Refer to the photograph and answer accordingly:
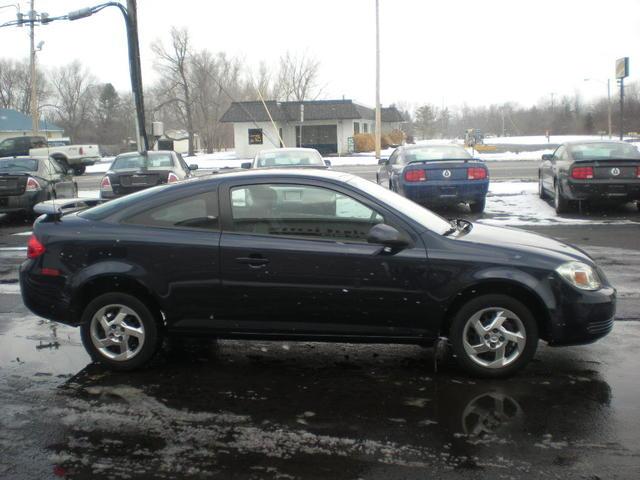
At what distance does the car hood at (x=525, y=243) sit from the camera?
463 centimetres

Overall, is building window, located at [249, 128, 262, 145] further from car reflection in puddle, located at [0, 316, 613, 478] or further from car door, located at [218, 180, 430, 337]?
car door, located at [218, 180, 430, 337]

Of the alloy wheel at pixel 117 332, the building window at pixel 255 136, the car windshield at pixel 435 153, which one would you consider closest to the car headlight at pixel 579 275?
the alloy wheel at pixel 117 332

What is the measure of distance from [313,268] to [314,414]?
1.04m

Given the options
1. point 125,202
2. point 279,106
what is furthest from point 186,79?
point 125,202

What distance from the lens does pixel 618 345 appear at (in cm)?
537

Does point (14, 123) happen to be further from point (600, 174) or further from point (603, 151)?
point (600, 174)

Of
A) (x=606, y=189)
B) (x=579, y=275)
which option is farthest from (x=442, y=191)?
(x=579, y=275)

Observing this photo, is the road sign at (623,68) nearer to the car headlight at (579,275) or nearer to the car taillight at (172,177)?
the car taillight at (172,177)

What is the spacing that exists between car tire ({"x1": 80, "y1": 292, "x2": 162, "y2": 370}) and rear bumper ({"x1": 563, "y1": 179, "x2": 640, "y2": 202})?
32.7 ft

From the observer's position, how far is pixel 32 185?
44.4 ft

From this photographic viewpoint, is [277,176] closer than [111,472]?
No

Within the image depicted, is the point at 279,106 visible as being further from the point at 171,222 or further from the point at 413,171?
the point at 171,222

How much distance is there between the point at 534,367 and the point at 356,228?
173cm

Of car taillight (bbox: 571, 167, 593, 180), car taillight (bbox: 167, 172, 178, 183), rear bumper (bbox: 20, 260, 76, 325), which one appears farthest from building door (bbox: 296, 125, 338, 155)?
rear bumper (bbox: 20, 260, 76, 325)
